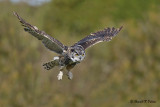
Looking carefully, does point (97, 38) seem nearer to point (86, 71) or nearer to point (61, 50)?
point (61, 50)

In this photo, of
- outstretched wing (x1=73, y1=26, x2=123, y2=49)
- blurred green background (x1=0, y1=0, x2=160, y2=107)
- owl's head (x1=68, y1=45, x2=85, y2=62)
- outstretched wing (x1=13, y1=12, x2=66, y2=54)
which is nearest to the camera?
outstretched wing (x1=13, y1=12, x2=66, y2=54)

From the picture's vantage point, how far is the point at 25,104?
25.8 metres

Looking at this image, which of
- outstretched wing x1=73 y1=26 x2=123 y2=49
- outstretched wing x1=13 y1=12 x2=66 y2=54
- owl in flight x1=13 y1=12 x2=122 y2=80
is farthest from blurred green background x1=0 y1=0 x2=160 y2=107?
outstretched wing x1=13 y1=12 x2=66 y2=54

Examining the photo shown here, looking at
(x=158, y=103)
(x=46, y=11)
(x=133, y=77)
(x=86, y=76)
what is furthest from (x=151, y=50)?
(x=46, y=11)

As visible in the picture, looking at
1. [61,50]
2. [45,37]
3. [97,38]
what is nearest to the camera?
[45,37]

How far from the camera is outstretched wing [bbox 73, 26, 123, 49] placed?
12312 millimetres

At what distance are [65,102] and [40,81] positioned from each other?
1.44 metres

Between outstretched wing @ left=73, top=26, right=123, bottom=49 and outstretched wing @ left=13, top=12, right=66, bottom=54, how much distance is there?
90 cm

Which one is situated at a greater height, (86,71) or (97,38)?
(86,71)

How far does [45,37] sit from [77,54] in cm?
60

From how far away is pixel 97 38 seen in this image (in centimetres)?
1283

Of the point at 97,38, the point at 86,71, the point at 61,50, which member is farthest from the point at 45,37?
the point at 86,71

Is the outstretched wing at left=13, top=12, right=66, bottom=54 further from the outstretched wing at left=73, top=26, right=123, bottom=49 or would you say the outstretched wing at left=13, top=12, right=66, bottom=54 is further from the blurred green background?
the blurred green background

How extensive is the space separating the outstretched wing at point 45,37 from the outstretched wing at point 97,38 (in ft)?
2.95
